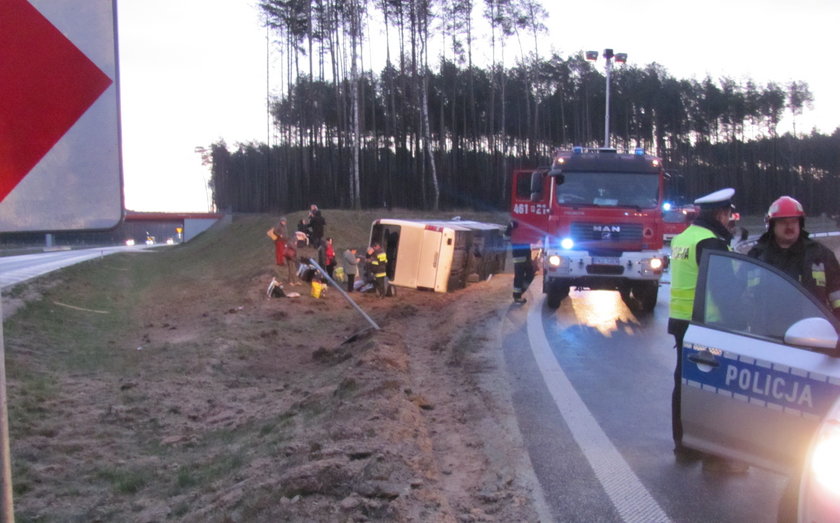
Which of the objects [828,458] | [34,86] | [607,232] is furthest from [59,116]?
[607,232]

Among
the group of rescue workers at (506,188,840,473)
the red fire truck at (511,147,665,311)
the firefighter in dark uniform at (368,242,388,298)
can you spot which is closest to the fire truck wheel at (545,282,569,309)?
the red fire truck at (511,147,665,311)

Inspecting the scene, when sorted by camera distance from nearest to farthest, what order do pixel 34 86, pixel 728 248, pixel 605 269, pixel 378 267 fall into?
pixel 34 86
pixel 728 248
pixel 605 269
pixel 378 267

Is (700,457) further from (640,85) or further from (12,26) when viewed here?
(640,85)

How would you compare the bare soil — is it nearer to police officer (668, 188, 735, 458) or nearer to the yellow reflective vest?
police officer (668, 188, 735, 458)

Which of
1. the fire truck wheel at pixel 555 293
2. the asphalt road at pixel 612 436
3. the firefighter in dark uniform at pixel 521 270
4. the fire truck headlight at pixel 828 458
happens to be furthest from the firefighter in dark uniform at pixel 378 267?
the fire truck headlight at pixel 828 458

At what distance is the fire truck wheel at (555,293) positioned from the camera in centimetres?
1516

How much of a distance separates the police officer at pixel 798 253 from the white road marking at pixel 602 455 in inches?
72.1

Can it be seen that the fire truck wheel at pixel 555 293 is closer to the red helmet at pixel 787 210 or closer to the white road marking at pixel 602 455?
the white road marking at pixel 602 455

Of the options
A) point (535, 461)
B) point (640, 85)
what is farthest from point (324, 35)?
point (535, 461)

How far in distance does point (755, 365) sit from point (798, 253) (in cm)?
143

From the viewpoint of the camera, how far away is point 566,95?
206 feet

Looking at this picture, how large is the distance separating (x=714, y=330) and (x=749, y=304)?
30cm

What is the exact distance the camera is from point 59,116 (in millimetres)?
2447

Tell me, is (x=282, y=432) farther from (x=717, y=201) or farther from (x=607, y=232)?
(x=607, y=232)
